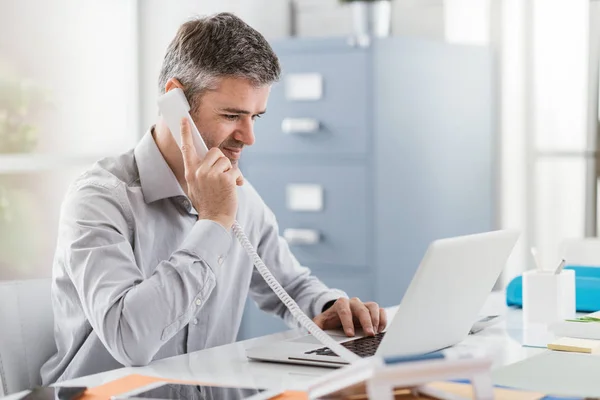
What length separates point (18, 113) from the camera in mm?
3555

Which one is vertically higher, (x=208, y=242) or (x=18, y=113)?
(x=18, y=113)

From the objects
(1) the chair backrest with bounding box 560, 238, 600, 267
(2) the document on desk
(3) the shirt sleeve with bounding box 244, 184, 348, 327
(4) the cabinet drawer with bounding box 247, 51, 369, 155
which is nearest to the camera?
(2) the document on desk

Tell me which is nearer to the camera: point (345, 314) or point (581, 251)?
point (345, 314)

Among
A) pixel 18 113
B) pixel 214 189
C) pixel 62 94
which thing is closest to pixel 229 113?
pixel 214 189

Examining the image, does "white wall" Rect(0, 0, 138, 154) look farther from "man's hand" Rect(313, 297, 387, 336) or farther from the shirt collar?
"man's hand" Rect(313, 297, 387, 336)

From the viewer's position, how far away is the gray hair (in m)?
1.83

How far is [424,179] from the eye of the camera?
3514 millimetres

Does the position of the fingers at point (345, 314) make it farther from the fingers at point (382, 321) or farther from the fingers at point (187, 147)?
the fingers at point (187, 147)

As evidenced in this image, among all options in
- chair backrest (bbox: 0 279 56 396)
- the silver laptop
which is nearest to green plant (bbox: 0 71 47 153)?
chair backrest (bbox: 0 279 56 396)

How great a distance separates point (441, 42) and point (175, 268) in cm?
218

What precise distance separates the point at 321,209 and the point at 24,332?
1784 millimetres

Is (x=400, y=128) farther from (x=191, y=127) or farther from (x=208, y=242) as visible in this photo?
(x=208, y=242)

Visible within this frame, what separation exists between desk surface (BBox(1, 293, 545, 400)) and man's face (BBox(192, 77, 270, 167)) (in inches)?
15.5

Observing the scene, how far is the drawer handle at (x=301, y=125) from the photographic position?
3414 mm
